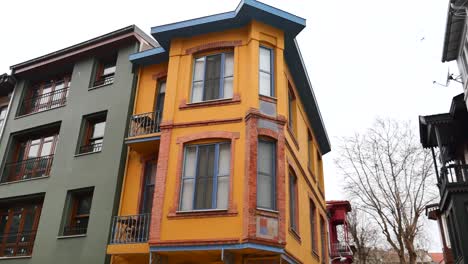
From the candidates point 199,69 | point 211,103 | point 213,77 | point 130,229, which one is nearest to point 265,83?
point 213,77

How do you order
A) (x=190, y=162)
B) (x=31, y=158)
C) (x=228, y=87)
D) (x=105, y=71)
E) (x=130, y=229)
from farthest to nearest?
(x=105, y=71), (x=31, y=158), (x=228, y=87), (x=130, y=229), (x=190, y=162)

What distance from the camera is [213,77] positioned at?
47.3 ft

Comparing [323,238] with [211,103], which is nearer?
[211,103]

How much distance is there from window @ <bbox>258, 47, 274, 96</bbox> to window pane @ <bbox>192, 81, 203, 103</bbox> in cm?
213

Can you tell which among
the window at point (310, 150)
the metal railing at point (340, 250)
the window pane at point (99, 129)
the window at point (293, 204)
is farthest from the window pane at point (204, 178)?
the metal railing at point (340, 250)

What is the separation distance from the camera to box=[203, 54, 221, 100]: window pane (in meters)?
14.2

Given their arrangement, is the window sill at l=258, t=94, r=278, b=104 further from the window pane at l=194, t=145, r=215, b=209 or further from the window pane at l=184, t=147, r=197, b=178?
the window pane at l=184, t=147, r=197, b=178

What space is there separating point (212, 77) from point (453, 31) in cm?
1107

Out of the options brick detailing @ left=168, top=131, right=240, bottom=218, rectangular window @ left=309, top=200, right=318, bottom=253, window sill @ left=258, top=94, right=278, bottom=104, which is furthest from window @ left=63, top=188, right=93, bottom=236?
rectangular window @ left=309, top=200, right=318, bottom=253

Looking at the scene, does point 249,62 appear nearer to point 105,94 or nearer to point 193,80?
point 193,80

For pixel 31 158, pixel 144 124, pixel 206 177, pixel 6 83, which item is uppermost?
pixel 6 83

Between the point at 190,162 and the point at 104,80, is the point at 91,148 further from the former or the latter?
the point at 190,162

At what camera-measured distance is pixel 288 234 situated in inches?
507

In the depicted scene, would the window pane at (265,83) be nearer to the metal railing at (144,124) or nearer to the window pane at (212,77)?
the window pane at (212,77)
